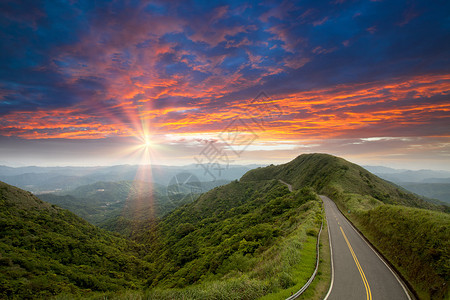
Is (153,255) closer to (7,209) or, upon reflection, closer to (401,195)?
(7,209)

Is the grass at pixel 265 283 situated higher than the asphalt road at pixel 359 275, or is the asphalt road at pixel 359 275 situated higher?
the grass at pixel 265 283

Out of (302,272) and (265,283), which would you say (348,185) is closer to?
(302,272)

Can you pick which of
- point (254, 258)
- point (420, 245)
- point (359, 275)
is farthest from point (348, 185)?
point (254, 258)

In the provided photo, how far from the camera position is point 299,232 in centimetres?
2289

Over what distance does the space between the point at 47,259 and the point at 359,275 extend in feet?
190

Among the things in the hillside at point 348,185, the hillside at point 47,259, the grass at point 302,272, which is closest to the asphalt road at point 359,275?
the grass at point 302,272

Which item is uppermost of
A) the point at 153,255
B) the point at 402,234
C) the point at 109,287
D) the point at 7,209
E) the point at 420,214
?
the point at 420,214

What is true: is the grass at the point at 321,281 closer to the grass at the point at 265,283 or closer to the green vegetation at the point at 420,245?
the grass at the point at 265,283

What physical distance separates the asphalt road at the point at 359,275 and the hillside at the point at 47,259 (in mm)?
36229

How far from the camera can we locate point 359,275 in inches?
A: 605

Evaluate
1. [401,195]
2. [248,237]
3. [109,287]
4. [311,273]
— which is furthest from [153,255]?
[401,195]

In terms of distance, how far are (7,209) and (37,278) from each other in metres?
41.7

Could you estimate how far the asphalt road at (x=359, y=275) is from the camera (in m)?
12.9

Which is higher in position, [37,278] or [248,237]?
[248,237]
